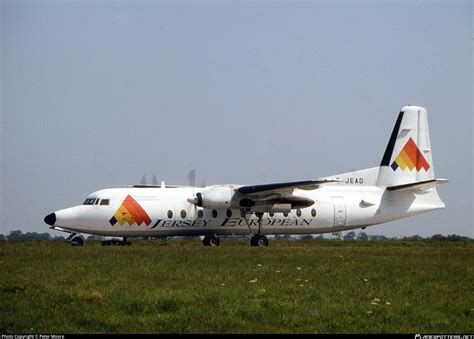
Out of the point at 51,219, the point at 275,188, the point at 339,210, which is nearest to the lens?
the point at 51,219

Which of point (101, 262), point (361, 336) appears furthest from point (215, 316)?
point (101, 262)

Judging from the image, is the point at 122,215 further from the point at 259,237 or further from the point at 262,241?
the point at 262,241

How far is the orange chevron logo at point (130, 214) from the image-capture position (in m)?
30.8

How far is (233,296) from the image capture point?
13.6 meters

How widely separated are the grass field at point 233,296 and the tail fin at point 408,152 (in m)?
16.5

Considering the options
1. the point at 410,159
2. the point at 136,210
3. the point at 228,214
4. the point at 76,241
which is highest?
the point at 410,159

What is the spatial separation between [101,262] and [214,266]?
120 inches

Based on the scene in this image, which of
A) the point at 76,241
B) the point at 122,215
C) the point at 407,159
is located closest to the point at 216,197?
the point at 122,215

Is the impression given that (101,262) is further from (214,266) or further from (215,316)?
(215,316)

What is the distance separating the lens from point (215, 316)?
12.0 m

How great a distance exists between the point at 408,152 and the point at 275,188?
8.96 m

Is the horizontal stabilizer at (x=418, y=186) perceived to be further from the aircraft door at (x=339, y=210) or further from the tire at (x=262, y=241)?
the tire at (x=262, y=241)

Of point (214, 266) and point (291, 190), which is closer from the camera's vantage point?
point (214, 266)

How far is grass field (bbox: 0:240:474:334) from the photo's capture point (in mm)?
11523
